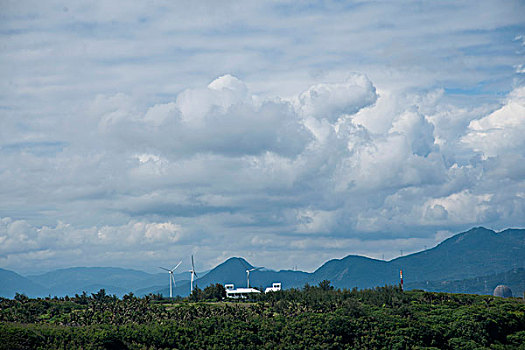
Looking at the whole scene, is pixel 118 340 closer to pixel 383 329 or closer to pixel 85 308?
pixel 85 308

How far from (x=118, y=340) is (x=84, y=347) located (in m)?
5.15

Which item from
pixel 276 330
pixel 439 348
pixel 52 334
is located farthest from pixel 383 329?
pixel 52 334

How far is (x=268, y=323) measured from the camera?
10844cm

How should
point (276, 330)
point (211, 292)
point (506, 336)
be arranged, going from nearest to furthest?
point (276, 330), point (506, 336), point (211, 292)

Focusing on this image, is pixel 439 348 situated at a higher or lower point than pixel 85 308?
lower

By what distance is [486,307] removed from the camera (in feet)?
416

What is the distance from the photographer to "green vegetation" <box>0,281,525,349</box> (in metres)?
99.6

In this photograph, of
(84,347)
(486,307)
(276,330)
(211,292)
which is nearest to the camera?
(84,347)

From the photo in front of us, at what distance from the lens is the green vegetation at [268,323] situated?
9962 cm

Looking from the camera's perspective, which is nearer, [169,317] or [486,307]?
[169,317]

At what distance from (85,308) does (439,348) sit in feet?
204

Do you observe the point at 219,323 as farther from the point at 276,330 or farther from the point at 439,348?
the point at 439,348

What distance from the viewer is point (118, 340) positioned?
323 ft

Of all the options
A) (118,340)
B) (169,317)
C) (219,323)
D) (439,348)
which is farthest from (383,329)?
(118,340)
